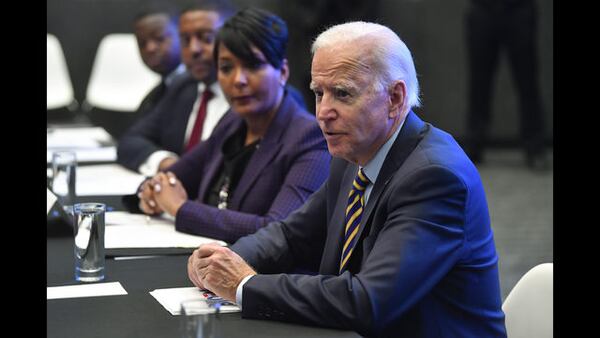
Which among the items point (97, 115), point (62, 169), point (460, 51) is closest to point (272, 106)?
point (62, 169)

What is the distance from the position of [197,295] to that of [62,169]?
4.41 feet

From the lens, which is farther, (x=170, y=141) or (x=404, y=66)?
(x=170, y=141)

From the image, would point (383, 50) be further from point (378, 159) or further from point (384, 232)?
point (384, 232)

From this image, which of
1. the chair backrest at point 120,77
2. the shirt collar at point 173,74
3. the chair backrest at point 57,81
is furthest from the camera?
the chair backrest at point 57,81

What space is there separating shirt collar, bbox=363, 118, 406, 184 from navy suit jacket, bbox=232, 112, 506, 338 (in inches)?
1.5

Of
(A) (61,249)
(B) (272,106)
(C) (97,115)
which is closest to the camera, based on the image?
(A) (61,249)

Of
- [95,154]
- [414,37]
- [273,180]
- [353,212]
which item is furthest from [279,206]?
[414,37]

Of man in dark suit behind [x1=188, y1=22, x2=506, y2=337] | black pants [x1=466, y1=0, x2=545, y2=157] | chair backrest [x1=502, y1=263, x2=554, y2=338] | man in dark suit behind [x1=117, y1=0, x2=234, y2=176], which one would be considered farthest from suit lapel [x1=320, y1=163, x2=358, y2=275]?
black pants [x1=466, y1=0, x2=545, y2=157]

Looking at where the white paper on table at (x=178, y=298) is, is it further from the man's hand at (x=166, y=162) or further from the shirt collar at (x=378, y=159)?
the man's hand at (x=166, y=162)

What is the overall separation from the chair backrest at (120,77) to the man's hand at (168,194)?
156 inches

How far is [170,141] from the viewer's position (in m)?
4.53

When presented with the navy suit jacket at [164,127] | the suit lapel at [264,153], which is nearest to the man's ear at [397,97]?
the suit lapel at [264,153]

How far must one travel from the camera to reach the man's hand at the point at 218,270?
2123 mm
